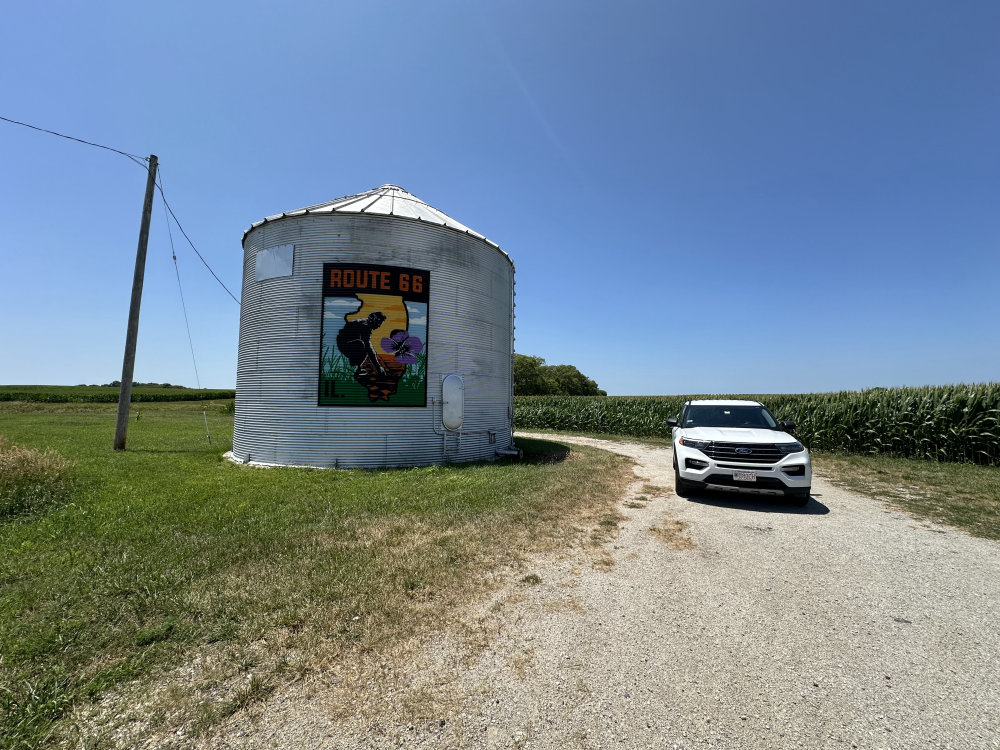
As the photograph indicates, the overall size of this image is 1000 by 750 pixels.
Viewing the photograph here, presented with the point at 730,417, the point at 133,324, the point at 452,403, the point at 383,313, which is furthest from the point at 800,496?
the point at 133,324

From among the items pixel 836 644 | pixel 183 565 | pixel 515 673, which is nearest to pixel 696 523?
pixel 836 644

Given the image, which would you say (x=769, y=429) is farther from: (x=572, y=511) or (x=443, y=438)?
(x=443, y=438)

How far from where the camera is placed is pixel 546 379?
62.8 m

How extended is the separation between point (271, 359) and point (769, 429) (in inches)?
485

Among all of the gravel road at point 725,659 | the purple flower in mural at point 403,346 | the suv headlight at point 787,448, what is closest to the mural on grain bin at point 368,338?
the purple flower in mural at point 403,346

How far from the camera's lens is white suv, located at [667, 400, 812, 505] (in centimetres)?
738

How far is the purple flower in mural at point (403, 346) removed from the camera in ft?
36.9

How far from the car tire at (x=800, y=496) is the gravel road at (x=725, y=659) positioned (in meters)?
1.89

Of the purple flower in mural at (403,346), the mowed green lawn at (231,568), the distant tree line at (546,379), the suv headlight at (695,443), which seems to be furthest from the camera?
the distant tree line at (546,379)

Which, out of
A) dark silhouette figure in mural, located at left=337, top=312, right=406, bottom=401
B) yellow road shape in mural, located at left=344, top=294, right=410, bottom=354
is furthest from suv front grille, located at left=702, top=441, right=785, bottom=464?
yellow road shape in mural, located at left=344, top=294, right=410, bottom=354

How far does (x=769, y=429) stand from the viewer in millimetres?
8594

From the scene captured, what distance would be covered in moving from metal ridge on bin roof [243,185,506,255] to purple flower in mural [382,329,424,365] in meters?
3.33

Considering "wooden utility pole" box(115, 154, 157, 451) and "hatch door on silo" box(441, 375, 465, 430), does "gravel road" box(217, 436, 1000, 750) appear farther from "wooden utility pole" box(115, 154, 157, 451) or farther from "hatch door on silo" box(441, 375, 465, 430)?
"wooden utility pole" box(115, 154, 157, 451)

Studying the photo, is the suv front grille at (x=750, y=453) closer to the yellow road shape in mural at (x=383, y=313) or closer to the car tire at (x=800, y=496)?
the car tire at (x=800, y=496)
